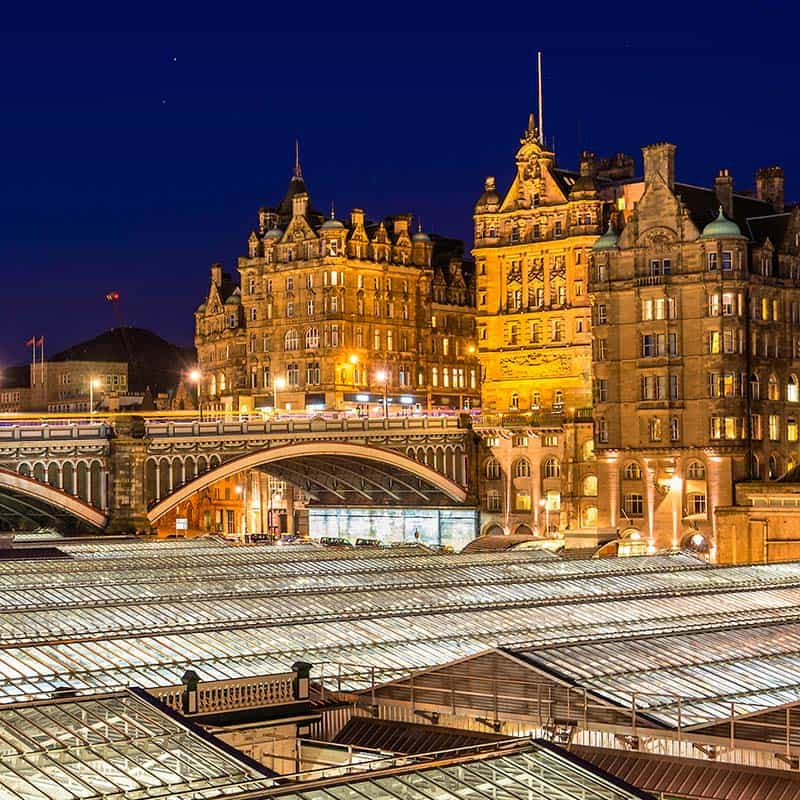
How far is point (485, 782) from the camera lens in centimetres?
3497

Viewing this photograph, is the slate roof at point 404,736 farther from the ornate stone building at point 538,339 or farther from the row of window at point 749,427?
the ornate stone building at point 538,339

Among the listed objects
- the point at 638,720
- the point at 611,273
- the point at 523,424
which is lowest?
the point at 638,720

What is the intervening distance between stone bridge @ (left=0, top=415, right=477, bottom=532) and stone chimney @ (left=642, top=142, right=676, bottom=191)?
29846 millimetres

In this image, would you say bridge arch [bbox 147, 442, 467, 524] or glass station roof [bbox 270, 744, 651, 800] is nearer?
glass station roof [bbox 270, 744, 651, 800]

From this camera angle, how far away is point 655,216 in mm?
162125

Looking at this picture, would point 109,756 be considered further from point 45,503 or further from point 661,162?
point 661,162

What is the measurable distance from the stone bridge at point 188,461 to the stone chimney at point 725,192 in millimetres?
31091

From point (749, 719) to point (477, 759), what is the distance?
14.2 meters

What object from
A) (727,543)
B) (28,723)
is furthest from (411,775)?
(727,543)

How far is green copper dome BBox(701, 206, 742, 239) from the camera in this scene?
515 ft

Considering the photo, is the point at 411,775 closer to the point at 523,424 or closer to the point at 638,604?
the point at 638,604

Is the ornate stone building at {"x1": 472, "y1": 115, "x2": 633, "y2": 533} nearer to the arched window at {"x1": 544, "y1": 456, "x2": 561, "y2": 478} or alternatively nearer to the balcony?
the arched window at {"x1": 544, "y1": 456, "x2": 561, "y2": 478}

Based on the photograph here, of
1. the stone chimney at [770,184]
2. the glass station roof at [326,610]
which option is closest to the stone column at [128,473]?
the glass station roof at [326,610]

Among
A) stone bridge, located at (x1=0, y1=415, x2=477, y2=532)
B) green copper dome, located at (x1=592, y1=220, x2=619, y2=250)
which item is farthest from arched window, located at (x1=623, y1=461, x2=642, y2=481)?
green copper dome, located at (x1=592, y1=220, x2=619, y2=250)
